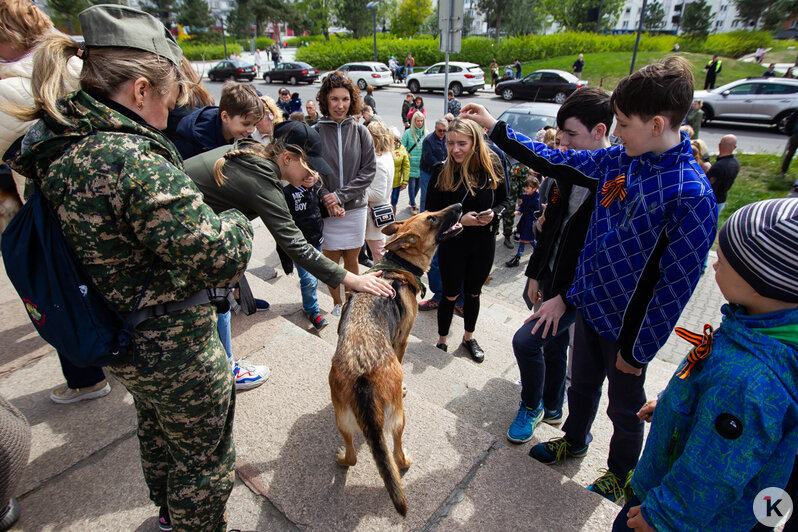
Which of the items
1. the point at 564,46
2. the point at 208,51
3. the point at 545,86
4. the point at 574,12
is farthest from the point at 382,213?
the point at 574,12

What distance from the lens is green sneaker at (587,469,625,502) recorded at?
248cm

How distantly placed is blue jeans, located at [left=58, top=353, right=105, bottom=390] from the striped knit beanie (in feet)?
12.0

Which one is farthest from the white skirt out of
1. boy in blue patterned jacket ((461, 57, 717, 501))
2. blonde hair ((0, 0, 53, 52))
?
blonde hair ((0, 0, 53, 52))

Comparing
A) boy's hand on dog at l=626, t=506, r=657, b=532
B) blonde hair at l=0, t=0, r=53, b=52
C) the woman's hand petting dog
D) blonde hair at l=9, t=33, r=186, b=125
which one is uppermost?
blonde hair at l=0, t=0, r=53, b=52

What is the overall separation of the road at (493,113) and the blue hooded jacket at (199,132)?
13185mm

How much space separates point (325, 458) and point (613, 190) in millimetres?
2265

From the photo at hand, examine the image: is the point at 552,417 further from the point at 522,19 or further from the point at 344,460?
the point at 522,19

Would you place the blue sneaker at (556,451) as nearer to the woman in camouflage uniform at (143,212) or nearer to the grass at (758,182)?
the woman in camouflage uniform at (143,212)

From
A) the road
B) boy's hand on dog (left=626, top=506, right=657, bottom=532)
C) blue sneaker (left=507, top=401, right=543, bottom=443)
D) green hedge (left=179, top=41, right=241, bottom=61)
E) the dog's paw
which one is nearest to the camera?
boy's hand on dog (left=626, top=506, right=657, bottom=532)

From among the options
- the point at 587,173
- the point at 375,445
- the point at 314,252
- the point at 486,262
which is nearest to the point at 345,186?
the point at 486,262

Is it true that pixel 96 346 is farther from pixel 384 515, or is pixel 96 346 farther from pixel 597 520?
pixel 597 520

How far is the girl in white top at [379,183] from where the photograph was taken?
17.1 ft

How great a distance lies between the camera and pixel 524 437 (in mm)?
2945

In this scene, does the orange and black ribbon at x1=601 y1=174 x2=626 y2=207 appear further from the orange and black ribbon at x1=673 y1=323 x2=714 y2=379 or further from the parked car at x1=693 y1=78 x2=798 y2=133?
the parked car at x1=693 y1=78 x2=798 y2=133
